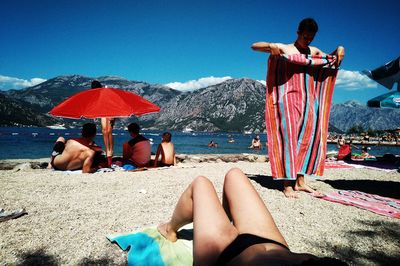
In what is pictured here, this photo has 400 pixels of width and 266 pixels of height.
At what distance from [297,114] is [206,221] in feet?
11.8

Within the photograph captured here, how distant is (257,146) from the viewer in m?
34.3

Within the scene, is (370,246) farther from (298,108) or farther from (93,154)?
(93,154)

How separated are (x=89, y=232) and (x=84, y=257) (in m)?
0.54

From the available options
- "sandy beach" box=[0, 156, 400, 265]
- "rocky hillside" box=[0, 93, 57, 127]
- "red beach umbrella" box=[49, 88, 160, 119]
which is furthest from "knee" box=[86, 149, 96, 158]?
"rocky hillside" box=[0, 93, 57, 127]

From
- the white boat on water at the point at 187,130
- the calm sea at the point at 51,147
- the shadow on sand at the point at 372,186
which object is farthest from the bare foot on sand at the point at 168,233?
the white boat on water at the point at 187,130

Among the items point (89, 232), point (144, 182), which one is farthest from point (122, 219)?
point (144, 182)

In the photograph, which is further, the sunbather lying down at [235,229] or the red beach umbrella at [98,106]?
the red beach umbrella at [98,106]

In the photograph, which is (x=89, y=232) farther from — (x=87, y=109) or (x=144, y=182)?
(x=87, y=109)

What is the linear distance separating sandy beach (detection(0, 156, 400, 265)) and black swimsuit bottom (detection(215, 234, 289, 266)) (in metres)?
1.34

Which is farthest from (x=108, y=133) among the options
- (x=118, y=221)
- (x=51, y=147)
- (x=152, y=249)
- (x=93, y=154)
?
(x=51, y=147)

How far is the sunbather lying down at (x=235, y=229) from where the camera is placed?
4.01 feet

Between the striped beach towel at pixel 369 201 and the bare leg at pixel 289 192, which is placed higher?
the bare leg at pixel 289 192

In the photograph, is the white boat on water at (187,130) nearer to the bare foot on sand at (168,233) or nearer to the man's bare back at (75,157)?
the man's bare back at (75,157)

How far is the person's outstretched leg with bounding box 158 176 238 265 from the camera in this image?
1.51 m
